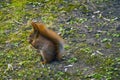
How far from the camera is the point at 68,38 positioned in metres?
5.35

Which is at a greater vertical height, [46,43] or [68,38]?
[46,43]

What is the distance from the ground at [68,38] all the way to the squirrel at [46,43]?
0.38 feet

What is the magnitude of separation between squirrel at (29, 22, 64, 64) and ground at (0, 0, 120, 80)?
117mm

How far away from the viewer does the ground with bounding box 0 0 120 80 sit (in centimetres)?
460

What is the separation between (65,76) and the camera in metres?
4.50

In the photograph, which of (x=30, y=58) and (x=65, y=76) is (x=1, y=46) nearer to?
(x=30, y=58)

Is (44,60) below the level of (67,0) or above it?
below

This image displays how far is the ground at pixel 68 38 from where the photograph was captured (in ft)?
15.1

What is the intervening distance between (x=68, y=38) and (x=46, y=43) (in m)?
0.74

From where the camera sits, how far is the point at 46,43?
184 inches

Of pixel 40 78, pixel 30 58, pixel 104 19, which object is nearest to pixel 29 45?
pixel 30 58

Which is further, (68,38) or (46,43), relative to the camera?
(68,38)

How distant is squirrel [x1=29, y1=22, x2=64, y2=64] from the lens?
4.59 meters

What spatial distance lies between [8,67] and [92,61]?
3.41 ft
